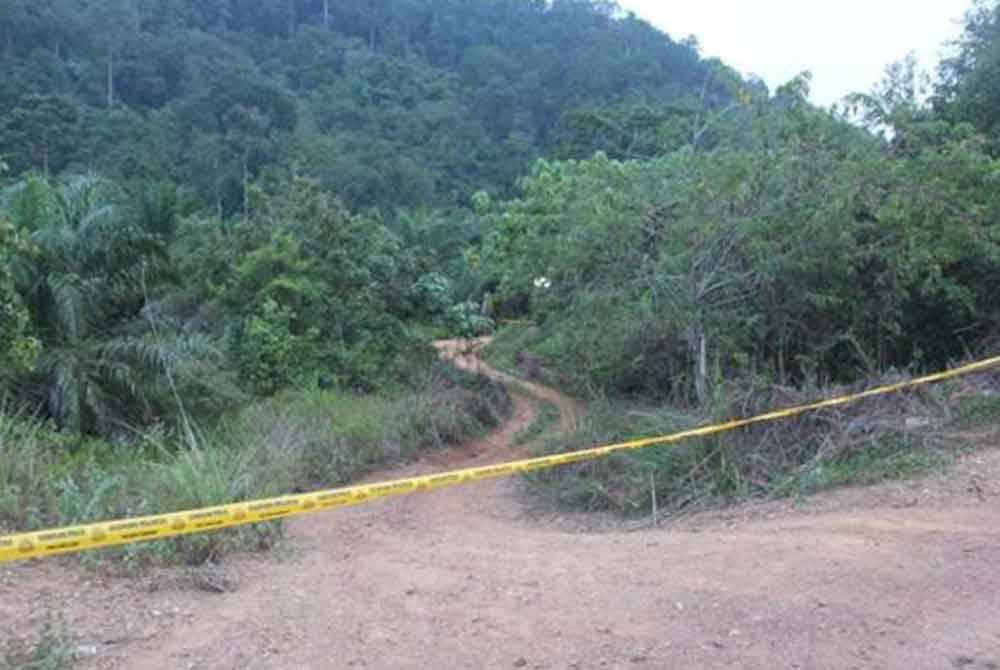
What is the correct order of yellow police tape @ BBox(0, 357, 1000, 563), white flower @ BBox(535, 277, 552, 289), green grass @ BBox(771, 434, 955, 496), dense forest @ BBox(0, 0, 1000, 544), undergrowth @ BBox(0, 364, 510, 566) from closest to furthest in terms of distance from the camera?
1. yellow police tape @ BBox(0, 357, 1000, 563)
2. undergrowth @ BBox(0, 364, 510, 566)
3. green grass @ BBox(771, 434, 955, 496)
4. dense forest @ BBox(0, 0, 1000, 544)
5. white flower @ BBox(535, 277, 552, 289)

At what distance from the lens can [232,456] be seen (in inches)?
302

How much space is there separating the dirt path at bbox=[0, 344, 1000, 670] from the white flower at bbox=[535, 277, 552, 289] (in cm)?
827

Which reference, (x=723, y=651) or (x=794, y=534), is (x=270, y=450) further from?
(x=723, y=651)

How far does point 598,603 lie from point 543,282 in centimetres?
1043

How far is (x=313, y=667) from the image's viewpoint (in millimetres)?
3906

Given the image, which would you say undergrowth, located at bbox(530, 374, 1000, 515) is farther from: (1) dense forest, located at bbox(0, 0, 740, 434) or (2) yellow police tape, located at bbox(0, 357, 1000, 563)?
(1) dense forest, located at bbox(0, 0, 740, 434)

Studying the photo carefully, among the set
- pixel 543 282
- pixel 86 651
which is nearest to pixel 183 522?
pixel 86 651

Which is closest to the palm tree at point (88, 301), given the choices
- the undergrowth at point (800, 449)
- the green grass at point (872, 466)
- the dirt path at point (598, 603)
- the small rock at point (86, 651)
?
the undergrowth at point (800, 449)

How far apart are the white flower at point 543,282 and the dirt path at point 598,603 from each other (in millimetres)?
8270

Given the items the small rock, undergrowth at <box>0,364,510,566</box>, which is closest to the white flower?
undergrowth at <box>0,364,510,566</box>

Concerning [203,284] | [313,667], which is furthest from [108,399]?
[313,667]

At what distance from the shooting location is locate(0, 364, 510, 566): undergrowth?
6148 mm

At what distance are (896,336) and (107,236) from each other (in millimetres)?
10839

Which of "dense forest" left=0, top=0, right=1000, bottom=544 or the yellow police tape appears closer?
the yellow police tape
